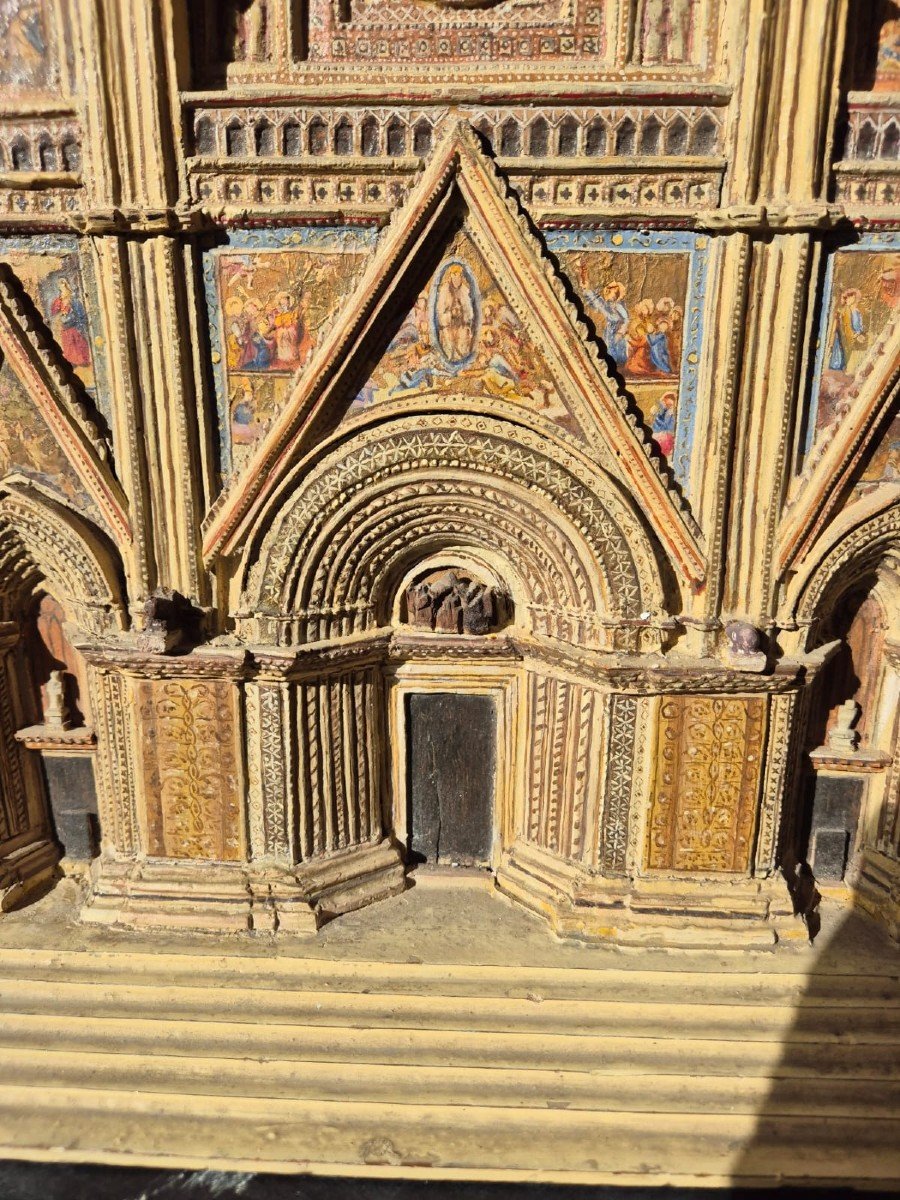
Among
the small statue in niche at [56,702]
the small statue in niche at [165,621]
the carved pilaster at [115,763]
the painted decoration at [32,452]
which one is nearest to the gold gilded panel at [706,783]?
the small statue in niche at [165,621]

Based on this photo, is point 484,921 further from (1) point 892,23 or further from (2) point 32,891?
(1) point 892,23

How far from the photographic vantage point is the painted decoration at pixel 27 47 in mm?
6078

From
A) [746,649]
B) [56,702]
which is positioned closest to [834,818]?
[746,649]

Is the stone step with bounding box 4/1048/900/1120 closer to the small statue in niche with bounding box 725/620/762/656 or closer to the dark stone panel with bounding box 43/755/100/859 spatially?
the dark stone panel with bounding box 43/755/100/859

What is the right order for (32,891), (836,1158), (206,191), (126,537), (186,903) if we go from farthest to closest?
(32,891) < (186,903) < (126,537) < (206,191) < (836,1158)

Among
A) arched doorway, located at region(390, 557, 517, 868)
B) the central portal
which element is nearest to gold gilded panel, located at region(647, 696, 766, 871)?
arched doorway, located at region(390, 557, 517, 868)

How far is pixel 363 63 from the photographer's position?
6.13 m

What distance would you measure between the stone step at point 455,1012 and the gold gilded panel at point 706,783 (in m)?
1.14

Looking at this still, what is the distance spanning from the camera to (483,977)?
7039 millimetres

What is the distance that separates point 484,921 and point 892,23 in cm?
759

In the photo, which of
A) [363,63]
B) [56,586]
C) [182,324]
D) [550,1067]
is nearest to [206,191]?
[182,324]

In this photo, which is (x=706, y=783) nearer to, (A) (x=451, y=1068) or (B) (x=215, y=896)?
(A) (x=451, y=1068)

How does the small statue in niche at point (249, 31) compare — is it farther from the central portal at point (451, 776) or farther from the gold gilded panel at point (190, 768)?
the central portal at point (451, 776)

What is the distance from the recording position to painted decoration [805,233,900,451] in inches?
242
